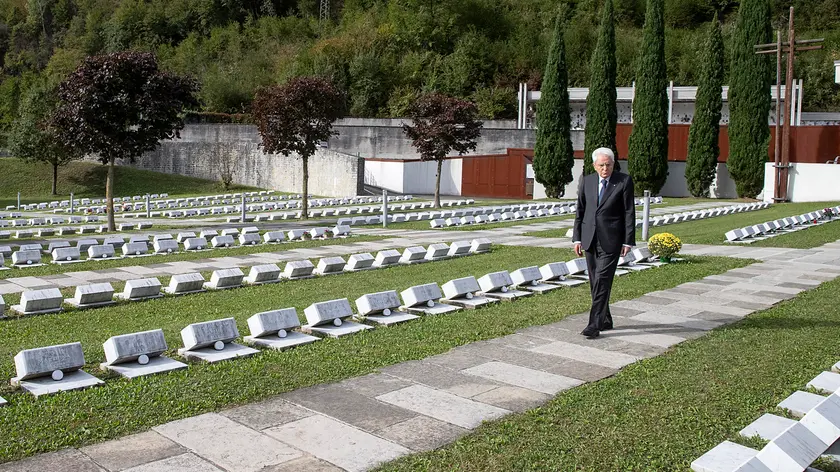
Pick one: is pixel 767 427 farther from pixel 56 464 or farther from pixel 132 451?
pixel 56 464

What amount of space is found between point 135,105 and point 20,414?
1833 centimetres

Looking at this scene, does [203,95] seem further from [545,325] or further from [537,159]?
[545,325]

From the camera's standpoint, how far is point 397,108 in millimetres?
54875

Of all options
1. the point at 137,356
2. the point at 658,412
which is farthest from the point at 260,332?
the point at 658,412

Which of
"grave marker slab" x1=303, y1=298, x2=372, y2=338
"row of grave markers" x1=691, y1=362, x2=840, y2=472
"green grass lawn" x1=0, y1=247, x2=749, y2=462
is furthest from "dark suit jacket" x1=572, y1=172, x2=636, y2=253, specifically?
"row of grave markers" x1=691, y1=362, x2=840, y2=472

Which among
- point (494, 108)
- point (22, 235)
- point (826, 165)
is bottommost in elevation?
point (22, 235)

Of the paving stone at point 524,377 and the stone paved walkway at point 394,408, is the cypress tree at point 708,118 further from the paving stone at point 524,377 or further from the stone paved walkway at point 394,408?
the paving stone at point 524,377

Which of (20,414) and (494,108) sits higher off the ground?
(494,108)

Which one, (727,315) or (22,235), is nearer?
(727,315)

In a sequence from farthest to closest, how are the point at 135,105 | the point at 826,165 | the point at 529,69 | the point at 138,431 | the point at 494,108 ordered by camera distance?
1. the point at 529,69
2. the point at 494,108
3. the point at 826,165
4. the point at 135,105
5. the point at 138,431

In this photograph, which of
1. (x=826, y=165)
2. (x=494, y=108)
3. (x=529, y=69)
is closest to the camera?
(x=826, y=165)

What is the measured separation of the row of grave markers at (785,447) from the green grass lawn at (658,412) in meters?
0.14

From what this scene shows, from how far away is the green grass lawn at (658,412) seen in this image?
4621 mm

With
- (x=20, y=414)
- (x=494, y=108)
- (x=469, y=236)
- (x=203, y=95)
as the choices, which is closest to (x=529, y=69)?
(x=494, y=108)
